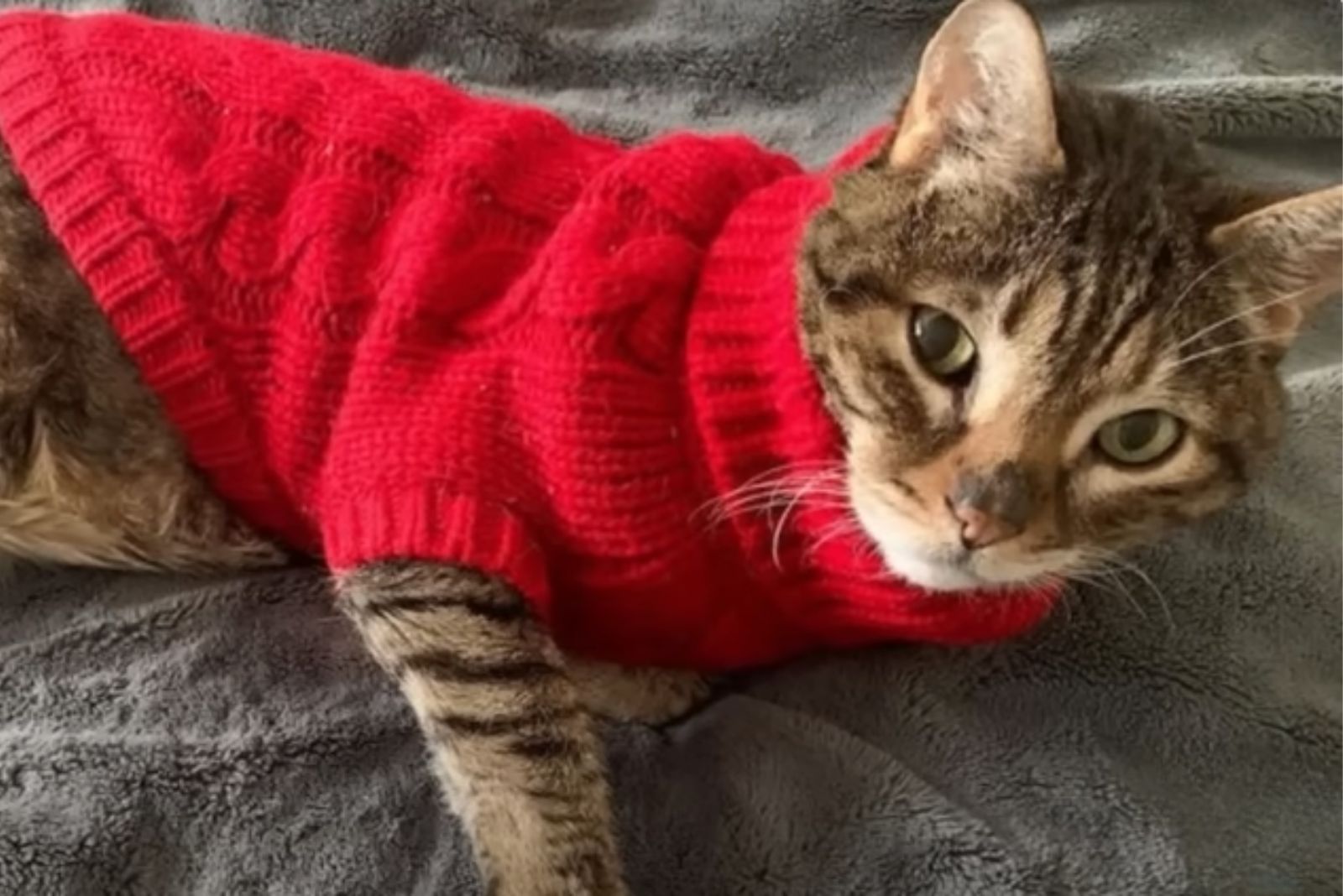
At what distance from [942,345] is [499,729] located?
0.41 m

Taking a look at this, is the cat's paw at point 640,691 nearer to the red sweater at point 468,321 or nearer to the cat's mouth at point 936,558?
the red sweater at point 468,321

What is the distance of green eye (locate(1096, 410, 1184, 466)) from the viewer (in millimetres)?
1150

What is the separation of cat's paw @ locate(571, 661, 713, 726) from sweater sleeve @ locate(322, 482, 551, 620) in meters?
0.17

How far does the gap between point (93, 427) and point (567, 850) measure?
0.51 metres

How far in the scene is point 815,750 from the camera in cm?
131

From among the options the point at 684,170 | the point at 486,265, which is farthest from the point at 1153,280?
the point at 486,265

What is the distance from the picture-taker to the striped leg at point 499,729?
1.21 meters

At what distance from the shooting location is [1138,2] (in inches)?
71.5

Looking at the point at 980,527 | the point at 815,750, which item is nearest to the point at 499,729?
the point at 815,750

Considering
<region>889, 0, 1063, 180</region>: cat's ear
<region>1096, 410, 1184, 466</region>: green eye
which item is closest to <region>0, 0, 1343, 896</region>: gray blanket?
<region>1096, 410, 1184, 466</region>: green eye

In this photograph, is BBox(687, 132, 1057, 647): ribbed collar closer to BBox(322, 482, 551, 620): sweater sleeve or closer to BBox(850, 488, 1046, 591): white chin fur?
BBox(850, 488, 1046, 591): white chin fur

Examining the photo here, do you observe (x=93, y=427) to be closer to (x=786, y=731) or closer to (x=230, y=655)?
(x=230, y=655)

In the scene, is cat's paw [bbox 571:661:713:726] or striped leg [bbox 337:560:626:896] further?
cat's paw [bbox 571:661:713:726]

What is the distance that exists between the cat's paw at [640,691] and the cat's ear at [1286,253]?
1.77 feet
